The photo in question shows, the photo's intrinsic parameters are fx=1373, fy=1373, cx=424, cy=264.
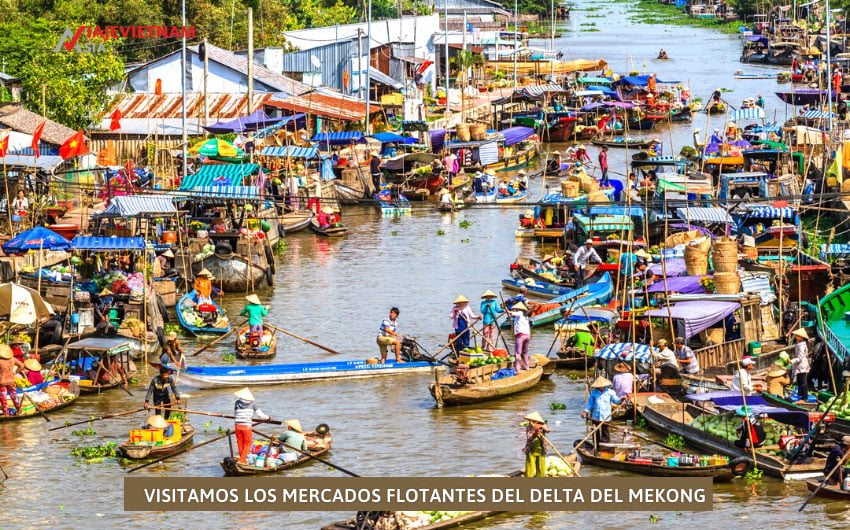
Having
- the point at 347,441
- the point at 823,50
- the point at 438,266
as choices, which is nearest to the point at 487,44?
the point at 823,50

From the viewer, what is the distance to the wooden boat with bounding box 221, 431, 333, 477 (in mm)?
18500

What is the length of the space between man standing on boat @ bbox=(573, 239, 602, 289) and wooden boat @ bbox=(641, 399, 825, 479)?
33.1 ft

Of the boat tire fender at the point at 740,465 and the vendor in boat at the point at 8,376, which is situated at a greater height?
the vendor in boat at the point at 8,376

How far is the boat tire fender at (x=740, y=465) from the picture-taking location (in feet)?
59.8

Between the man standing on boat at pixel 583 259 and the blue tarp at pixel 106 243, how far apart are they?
32.1ft

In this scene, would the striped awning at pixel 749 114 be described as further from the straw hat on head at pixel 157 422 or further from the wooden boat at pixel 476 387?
the straw hat on head at pixel 157 422

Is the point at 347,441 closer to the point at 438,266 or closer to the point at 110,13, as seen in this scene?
the point at 438,266

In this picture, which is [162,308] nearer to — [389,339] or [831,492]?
[389,339]

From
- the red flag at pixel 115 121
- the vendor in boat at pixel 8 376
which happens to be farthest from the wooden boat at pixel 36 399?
the red flag at pixel 115 121

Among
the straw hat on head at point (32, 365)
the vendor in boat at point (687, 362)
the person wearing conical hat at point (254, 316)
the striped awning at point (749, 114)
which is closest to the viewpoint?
the vendor in boat at point (687, 362)

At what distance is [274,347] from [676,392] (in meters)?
8.50

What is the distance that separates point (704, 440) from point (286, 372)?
811 centimetres

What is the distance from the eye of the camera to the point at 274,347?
87.8ft

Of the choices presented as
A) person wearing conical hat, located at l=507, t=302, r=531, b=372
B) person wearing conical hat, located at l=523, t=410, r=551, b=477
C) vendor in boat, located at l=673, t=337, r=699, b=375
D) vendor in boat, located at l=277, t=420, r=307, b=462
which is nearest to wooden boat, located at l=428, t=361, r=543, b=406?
person wearing conical hat, located at l=507, t=302, r=531, b=372
